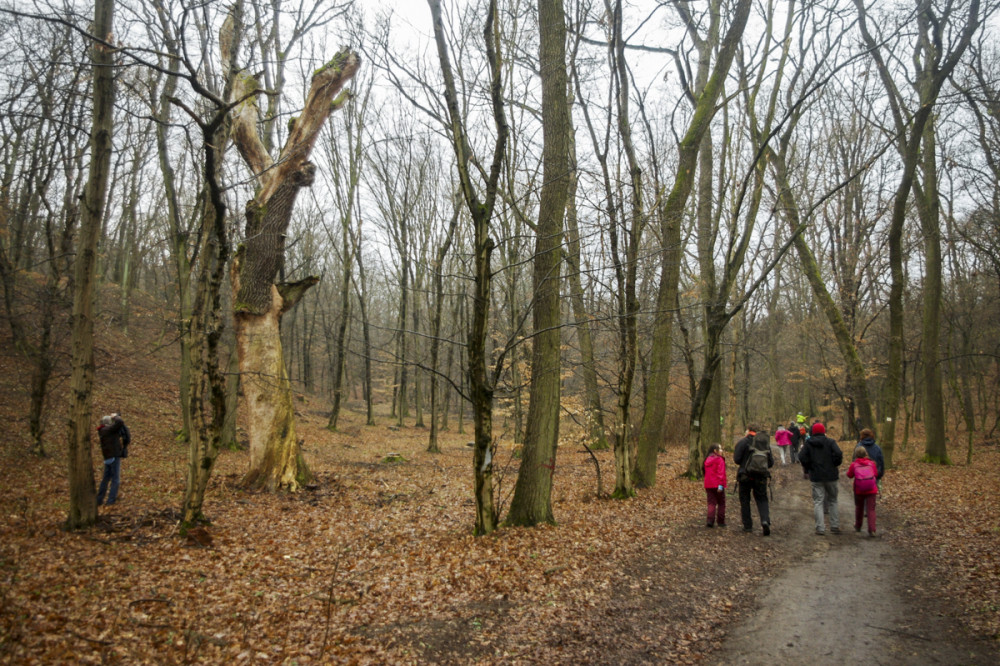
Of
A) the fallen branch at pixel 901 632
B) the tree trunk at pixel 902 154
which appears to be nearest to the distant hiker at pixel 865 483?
the fallen branch at pixel 901 632

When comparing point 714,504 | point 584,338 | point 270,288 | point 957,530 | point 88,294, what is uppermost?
point 270,288

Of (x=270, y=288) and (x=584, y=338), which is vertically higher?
Result: (x=270, y=288)

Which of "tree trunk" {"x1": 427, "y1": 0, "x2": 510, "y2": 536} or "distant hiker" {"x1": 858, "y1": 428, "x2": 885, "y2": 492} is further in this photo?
"distant hiker" {"x1": 858, "y1": 428, "x2": 885, "y2": 492}

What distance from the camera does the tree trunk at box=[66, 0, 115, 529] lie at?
6.83 metres

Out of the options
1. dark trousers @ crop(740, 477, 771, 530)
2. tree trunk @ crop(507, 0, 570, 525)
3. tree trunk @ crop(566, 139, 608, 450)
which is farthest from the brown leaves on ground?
tree trunk @ crop(566, 139, 608, 450)

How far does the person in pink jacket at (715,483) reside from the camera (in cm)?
877

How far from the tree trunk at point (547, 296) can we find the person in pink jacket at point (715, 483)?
8.78ft

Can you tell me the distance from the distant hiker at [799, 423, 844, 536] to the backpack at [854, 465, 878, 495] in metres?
0.29

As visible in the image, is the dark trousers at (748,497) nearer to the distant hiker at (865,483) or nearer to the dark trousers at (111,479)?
the distant hiker at (865,483)

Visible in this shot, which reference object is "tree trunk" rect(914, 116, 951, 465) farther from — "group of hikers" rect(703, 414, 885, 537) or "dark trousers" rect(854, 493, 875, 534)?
"dark trousers" rect(854, 493, 875, 534)

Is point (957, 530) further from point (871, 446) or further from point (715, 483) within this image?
point (715, 483)

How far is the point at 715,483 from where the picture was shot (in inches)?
346

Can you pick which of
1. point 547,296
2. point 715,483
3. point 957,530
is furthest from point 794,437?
point 547,296

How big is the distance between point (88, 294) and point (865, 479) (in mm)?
11345
